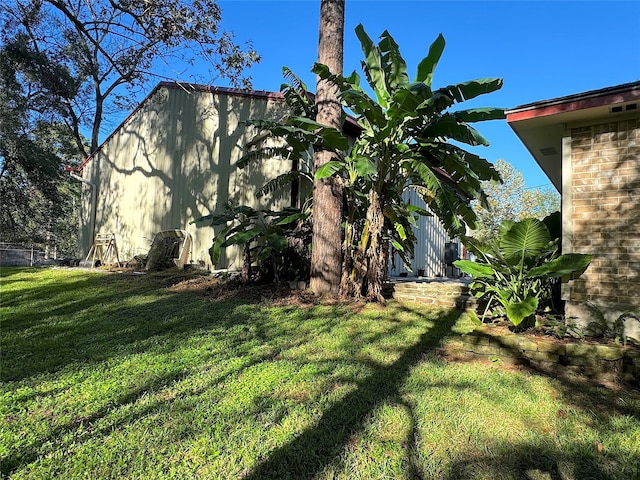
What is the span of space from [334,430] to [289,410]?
40 cm

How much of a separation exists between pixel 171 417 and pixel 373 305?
3.77 metres

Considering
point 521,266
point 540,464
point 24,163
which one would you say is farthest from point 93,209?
point 540,464

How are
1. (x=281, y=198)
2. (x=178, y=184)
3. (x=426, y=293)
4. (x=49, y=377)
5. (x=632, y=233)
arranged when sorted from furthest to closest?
(x=178, y=184) < (x=281, y=198) < (x=426, y=293) < (x=632, y=233) < (x=49, y=377)

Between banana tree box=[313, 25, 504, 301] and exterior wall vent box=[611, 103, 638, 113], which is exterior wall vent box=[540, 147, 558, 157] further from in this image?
exterior wall vent box=[611, 103, 638, 113]

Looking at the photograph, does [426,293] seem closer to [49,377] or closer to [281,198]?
[281,198]

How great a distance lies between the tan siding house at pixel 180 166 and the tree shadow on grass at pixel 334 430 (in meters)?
6.43

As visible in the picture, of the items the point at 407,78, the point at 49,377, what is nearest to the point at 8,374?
the point at 49,377

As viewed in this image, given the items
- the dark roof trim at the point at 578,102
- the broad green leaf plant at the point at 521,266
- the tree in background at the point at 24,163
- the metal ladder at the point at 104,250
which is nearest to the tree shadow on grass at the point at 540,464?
the broad green leaf plant at the point at 521,266

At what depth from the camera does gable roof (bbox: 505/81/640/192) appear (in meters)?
4.01

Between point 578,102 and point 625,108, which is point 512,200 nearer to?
point 625,108

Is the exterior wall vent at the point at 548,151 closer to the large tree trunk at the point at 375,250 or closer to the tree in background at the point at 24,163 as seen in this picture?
the large tree trunk at the point at 375,250

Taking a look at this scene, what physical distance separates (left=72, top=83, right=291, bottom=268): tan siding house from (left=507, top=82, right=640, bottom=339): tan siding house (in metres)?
6.06

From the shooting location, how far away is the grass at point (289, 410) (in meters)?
2.08

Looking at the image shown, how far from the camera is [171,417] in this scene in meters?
2.55
